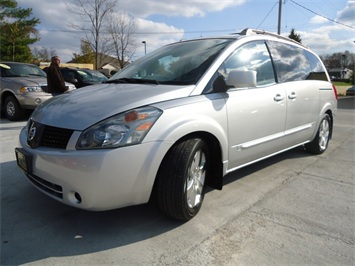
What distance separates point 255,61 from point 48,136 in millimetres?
2353

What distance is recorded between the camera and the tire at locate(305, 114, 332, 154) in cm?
499

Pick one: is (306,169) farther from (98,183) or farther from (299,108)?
(98,183)

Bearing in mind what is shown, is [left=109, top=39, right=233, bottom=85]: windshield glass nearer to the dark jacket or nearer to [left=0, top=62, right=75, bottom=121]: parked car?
the dark jacket

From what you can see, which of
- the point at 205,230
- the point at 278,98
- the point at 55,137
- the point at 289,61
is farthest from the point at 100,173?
the point at 289,61

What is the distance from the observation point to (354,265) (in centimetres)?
223

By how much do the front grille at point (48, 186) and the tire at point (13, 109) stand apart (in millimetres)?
5846

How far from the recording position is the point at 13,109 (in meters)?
7.83

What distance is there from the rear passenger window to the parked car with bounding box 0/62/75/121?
5.73 m

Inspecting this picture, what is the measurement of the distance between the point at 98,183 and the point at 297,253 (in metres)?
1.56

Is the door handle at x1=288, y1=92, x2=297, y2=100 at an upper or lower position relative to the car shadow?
upper

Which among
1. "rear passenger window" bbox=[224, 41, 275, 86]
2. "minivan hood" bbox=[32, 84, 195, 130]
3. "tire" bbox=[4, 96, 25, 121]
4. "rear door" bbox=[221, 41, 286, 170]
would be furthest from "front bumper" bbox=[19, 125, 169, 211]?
"tire" bbox=[4, 96, 25, 121]

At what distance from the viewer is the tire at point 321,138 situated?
196 inches

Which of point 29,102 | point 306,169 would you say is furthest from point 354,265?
point 29,102

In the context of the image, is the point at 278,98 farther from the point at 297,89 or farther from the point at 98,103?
the point at 98,103
